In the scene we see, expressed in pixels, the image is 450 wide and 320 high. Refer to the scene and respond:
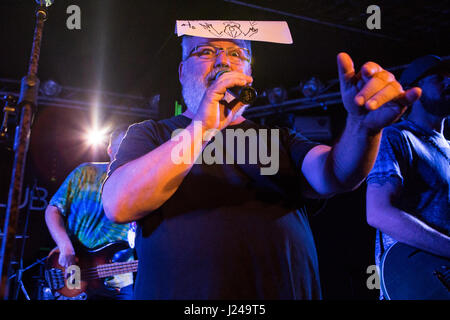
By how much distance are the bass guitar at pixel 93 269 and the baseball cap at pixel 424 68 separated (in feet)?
8.02

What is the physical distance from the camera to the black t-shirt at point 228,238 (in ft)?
3.18

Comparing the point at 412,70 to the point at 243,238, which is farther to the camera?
the point at 412,70

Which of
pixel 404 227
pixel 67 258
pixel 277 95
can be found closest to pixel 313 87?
pixel 277 95

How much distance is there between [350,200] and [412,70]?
3.50 m

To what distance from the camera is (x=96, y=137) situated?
6.44 metres

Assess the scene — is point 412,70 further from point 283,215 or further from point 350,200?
point 350,200

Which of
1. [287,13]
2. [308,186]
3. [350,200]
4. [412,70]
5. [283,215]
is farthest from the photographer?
[350,200]

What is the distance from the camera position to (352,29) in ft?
14.6

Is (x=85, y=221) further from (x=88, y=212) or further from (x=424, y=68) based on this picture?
(x=424, y=68)

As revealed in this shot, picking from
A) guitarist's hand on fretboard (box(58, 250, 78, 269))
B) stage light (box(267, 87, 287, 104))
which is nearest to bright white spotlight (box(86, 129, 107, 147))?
stage light (box(267, 87, 287, 104))

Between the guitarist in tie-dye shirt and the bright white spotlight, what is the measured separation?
3168 millimetres

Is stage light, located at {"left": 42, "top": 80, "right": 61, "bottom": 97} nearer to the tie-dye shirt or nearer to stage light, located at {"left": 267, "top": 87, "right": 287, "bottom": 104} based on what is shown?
the tie-dye shirt

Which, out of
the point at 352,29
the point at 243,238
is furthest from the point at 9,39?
the point at 243,238

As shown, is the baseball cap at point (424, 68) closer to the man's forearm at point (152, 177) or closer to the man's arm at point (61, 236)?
the man's forearm at point (152, 177)
